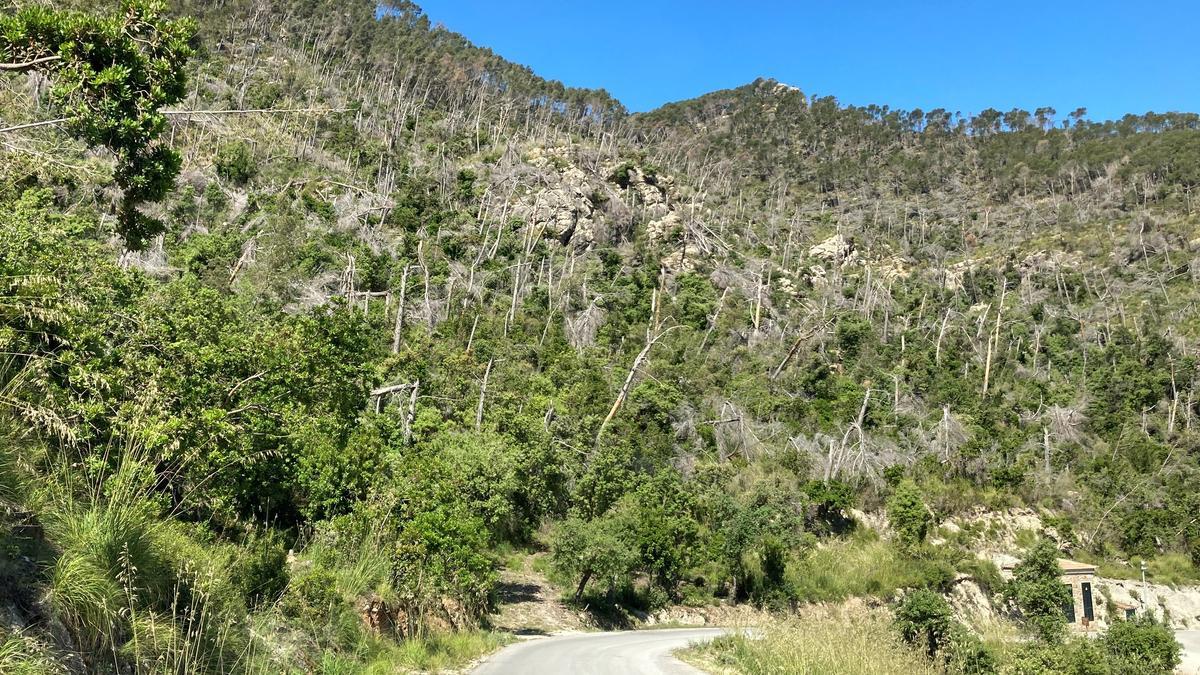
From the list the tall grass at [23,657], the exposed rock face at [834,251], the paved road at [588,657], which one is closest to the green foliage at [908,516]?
the paved road at [588,657]

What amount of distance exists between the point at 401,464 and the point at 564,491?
16.0 meters

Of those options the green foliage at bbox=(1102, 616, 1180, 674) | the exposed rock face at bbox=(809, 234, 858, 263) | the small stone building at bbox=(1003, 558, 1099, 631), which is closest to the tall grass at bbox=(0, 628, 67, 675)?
the green foliage at bbox=(1102, 616, 1180, 674)

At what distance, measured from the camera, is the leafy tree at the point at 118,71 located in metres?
6.53

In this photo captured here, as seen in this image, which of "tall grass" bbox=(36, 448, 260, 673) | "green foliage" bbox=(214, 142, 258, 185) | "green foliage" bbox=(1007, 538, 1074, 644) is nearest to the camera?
"tall grass" bbox=(36, 448, 260, 673)

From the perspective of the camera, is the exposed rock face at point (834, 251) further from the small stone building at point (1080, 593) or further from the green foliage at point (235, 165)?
the green foliage at point (235, 165)

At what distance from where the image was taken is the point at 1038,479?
158ft

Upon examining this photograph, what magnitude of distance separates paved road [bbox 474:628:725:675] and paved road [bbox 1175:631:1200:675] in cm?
2018

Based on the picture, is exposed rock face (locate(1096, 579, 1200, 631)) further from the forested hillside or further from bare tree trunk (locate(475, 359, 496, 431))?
bare tree trunk (locate(475, 359, 496, 431))

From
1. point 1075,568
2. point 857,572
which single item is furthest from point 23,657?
point 1075,568

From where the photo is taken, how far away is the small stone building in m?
37.2

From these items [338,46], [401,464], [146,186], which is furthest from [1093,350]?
[338,46]

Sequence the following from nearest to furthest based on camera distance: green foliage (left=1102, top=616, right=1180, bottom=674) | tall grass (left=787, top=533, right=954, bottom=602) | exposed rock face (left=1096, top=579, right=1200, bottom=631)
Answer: green foliage (left=1102, top=616, right=1180, bottom=674) < tall grass (left=787, top=533, right=954, bottom=602) < exposed rock face (left=1096, top=579, right=1200, bottom=631)

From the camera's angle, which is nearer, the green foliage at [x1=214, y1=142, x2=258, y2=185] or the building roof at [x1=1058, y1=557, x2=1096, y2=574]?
the building roof at [x1=1058, y1=557, x2=1096, y2=574]

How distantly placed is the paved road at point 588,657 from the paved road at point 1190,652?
20.2 meters
